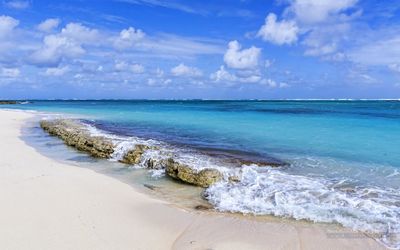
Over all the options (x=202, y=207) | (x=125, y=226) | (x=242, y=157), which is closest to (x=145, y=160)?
(x=242, y=157)

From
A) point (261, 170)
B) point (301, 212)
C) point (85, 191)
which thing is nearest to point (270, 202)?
point (301, 212)

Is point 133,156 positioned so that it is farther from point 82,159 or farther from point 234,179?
point 234,179

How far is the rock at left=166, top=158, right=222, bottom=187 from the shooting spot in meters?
→ 9.31

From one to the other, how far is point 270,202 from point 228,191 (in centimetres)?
113

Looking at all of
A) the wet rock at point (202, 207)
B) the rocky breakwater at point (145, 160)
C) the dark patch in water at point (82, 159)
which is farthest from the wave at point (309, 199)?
the dark patch in water at point (82, 159)

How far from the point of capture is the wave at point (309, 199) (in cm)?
661

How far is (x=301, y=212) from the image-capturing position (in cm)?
706

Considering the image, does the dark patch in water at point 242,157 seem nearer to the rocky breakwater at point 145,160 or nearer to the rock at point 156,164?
the rocky breakwater at point 145,160

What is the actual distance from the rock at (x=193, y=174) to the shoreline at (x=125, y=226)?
159 cm

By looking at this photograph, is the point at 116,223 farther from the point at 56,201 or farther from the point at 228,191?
the point at 228,191

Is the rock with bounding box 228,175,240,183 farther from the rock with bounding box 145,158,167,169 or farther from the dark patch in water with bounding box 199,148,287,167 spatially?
the rock with bounding box 145,158,167,169

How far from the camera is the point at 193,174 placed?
31.7 feet

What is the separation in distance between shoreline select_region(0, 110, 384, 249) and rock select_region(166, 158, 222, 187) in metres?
1.59

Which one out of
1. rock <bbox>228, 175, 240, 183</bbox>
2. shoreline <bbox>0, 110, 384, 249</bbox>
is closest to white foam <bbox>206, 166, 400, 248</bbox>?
rock <bbox>228, 175, 240, 183</bbox>
